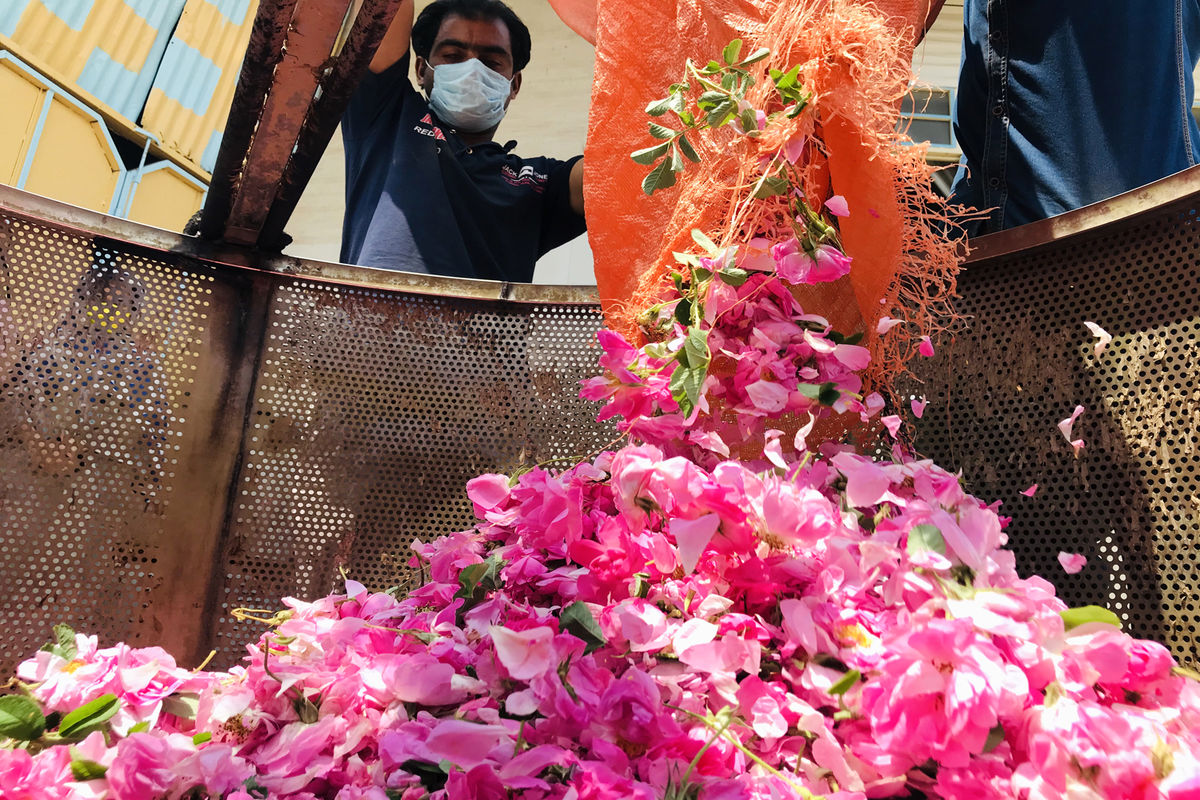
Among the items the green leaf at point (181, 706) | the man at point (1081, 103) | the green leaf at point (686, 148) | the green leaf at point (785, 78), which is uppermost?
the man at point (1081, 103)

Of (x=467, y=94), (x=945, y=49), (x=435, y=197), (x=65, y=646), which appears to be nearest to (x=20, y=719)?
(x=65, y=646)

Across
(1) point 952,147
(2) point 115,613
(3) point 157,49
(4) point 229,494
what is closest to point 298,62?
(4) point 229,494

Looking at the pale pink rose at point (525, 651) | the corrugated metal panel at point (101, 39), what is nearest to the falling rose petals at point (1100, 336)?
the pale pink rose at point (525, 651)

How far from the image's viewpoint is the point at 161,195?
4.45m

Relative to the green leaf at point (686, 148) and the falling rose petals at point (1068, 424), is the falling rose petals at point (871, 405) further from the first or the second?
the green leaf at point (686, 148)

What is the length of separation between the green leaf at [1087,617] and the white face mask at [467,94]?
1.41 metres

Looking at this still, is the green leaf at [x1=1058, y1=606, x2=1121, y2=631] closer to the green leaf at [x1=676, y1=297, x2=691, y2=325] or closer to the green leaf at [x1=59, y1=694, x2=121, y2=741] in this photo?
the green leaf at [x1=676, y1=297, x2=691, y2=325]

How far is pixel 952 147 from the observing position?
12.1ft

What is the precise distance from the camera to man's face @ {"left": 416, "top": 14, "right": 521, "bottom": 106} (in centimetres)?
158

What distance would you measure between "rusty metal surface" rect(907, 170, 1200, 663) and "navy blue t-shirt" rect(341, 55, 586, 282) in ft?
2.77

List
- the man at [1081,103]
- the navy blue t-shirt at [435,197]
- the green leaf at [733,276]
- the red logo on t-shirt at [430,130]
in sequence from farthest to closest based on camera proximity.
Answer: the red logo on t-shirt at [430,130], the navy blue t-shirt at [435,197], the man at [1081,103], the green leaf at [733,276]

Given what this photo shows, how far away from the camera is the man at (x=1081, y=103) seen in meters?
0.86

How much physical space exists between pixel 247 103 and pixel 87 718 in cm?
62

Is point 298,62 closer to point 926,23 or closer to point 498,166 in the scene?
point 926,23
